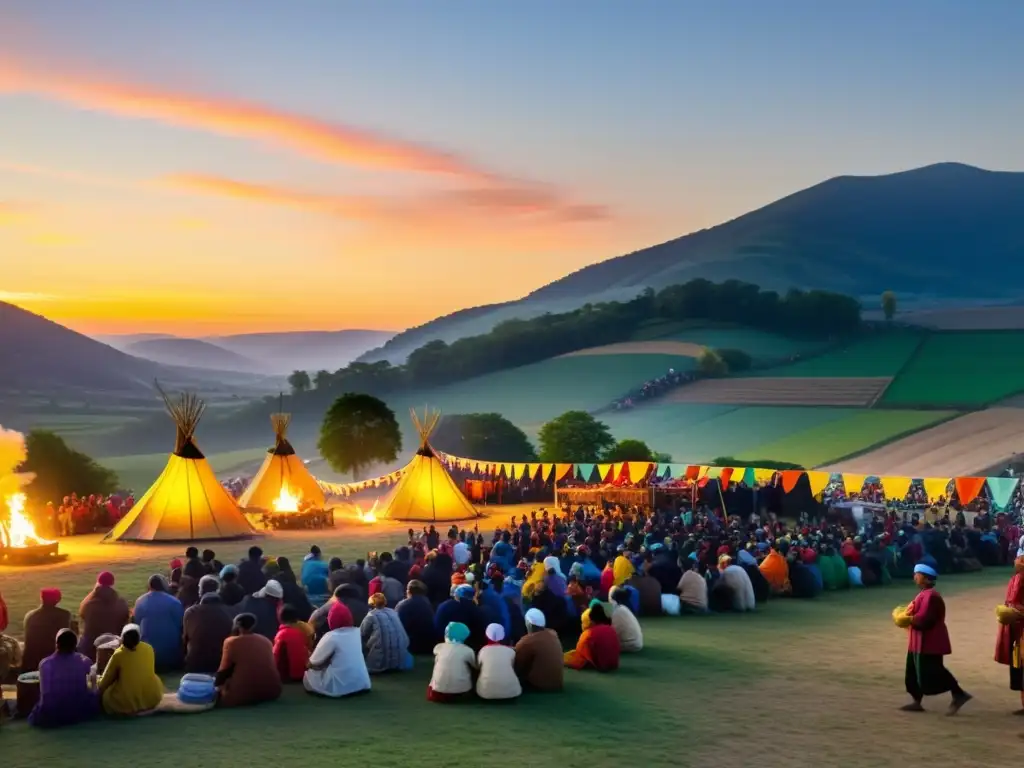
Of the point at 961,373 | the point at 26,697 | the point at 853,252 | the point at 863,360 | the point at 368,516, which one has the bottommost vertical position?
the point at 26,697

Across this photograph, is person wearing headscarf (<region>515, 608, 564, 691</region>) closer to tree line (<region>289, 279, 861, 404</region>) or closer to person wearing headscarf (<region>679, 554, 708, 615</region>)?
person wearing headscarf (<region>679, 554, 708, 615</region>)

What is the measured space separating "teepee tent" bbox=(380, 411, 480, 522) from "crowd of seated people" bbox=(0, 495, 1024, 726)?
42.1 ft

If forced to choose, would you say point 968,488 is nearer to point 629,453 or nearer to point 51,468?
point 629,453

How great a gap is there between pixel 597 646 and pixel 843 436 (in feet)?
180

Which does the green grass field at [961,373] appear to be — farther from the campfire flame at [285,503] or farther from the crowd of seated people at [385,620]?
the crowd of seated people at [385,620]

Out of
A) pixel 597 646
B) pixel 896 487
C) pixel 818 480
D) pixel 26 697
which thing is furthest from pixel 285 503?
pixel 26 697

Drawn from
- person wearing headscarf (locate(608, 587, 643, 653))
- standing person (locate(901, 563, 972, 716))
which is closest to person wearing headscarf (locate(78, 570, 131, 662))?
person wearing headscarf (locate(608, 587, 643, 653))

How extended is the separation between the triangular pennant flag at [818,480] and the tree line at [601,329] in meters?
67.6

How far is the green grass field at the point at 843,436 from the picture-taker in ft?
201

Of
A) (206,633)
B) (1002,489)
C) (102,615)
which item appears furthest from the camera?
(1002,489)

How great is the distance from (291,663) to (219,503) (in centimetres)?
1684

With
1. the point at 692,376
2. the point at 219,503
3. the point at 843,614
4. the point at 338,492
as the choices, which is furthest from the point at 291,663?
the point at 692,376

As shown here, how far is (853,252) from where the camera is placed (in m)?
154

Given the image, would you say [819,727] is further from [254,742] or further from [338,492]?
[338,492]
